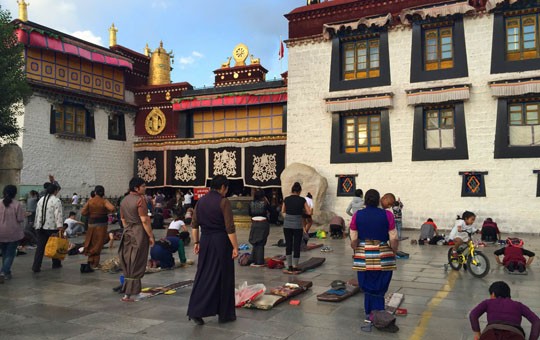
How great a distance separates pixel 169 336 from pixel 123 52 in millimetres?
24862

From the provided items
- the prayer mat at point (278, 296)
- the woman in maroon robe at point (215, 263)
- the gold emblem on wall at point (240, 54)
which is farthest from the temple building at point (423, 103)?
the woman in maroon robe at point (215, 263)

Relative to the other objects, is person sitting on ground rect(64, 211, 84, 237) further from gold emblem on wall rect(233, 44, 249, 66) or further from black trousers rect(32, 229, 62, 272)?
gold emblem on wall rect(233, 44, 249, 66)

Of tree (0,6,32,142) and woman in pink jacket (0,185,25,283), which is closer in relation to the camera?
woman in pink jacket (0,185,25,283)

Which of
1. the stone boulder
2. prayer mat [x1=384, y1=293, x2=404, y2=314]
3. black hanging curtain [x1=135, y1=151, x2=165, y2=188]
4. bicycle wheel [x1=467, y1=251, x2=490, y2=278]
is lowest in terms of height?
prayer mat [x1=384, y1=293, x2=404, y2=314]

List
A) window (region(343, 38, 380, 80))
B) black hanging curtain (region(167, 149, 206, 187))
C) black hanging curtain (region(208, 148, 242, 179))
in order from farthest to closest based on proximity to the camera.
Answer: black hanging curtain (region(167, 149, 206, 187)) < black hanging curtain (region(208, 148, 242, 179)) < window (region(343, 38, 380, 80))

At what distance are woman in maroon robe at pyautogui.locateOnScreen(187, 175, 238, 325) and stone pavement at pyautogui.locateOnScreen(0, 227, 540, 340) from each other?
23 cm

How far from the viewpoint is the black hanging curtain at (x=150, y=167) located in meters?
25.1

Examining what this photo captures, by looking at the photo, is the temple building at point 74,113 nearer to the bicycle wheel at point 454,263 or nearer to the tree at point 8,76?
the tree at point 8,76

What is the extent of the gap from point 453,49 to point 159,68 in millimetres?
18189

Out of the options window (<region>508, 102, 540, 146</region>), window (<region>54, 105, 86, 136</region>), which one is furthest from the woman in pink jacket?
window (<region>508, 102, 540, 146</region>)

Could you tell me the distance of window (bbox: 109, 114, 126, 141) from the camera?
1001 inches

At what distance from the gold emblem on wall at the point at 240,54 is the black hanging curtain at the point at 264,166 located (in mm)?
7318

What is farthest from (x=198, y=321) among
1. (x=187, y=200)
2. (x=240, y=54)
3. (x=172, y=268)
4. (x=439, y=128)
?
(x=240, y=54)

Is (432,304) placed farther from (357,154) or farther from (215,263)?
(357,154)
